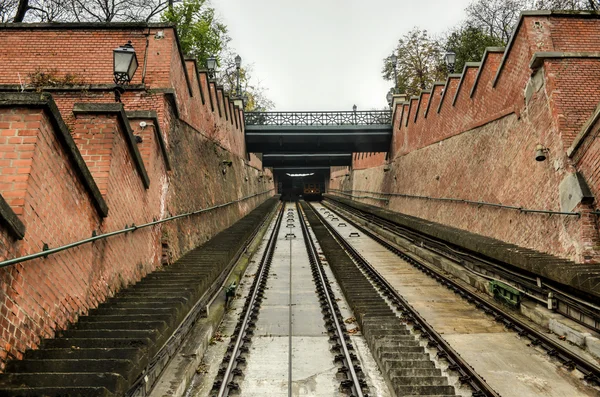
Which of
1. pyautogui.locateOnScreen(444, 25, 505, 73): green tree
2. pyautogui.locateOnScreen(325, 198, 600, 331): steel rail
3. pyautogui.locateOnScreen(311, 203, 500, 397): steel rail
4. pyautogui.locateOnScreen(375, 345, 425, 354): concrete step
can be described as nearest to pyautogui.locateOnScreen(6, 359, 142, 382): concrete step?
pyautogui.locateOnScreen(375, 345, 425, 354): concrete step

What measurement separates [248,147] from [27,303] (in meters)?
24.1

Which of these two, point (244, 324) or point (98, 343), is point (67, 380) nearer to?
point (98, 343)

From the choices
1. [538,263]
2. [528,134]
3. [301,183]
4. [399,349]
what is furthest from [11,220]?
[301,183]

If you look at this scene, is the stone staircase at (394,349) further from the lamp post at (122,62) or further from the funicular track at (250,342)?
the lamp post at (122,62)

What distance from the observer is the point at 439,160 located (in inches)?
607

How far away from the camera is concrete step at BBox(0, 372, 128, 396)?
2.72 meters

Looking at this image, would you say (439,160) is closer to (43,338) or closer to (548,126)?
(548,126)

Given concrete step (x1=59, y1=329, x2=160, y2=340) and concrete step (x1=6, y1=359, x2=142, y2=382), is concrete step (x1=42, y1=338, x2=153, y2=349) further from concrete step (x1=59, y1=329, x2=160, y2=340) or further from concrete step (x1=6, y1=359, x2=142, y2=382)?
concrete step (x1=6, y1=359, x2=142, y2=382)

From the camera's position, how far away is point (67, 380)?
2.82m

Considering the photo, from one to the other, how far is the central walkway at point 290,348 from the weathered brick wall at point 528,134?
16.2 feet

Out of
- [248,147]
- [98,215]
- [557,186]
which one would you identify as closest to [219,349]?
[98,215]

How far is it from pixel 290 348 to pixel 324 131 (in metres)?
19.9

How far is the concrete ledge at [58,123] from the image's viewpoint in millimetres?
3340

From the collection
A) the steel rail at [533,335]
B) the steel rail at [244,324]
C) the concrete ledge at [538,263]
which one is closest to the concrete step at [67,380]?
the steel rail at [244,324]
